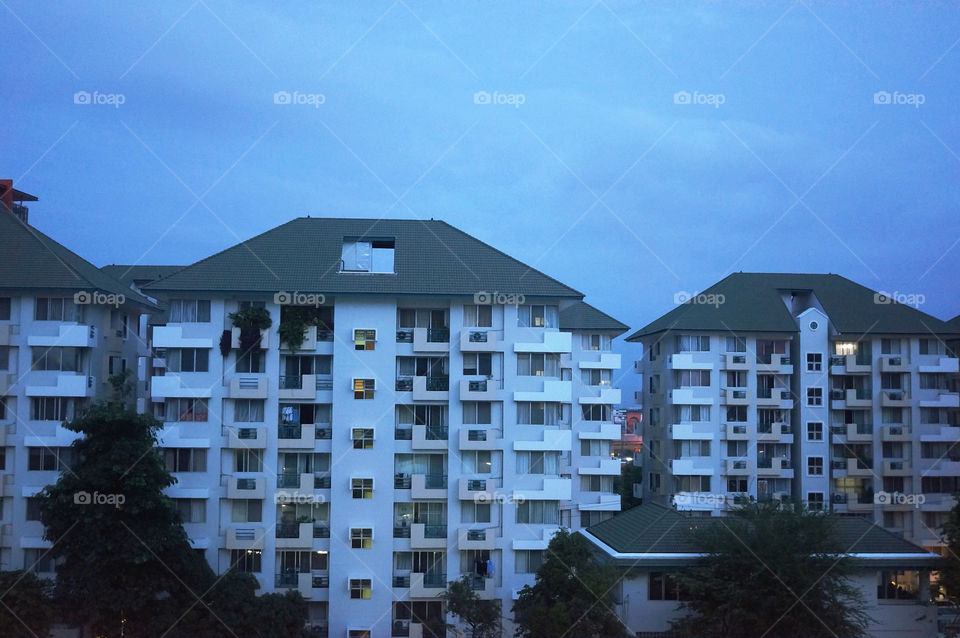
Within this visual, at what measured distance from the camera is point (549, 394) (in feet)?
94.7

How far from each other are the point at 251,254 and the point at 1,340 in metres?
8.44

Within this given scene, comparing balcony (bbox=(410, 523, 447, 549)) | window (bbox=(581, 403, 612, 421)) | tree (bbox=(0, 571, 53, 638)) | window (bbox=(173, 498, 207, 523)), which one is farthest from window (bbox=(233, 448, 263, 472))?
window (bbox=(581, 403, 612, 421))

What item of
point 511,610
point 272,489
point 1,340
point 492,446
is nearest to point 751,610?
point 511,610

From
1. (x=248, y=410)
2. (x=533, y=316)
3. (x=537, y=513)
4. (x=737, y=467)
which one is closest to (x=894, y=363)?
(x=737, y=467)

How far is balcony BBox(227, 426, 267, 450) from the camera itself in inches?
1095

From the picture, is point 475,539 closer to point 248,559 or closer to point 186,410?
point 248,559

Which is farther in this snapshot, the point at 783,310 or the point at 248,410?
the point at 783,310

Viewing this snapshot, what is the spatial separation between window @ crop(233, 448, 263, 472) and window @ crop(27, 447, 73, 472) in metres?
5.26

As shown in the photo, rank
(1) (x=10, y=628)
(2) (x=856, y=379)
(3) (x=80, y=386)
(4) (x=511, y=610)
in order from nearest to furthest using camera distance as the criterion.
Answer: (1) (x=10, y=628) < (4) (x=511, y=610) < (3) (x=80, y=386) < (2) (x=856, y=379)

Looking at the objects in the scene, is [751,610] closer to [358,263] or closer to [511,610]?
[511,610]

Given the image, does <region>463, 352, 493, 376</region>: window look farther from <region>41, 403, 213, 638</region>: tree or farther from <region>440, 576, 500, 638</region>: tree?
<region>41, 403, 213, 638</region>: tree

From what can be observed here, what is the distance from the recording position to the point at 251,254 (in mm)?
29359

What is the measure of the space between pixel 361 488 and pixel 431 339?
557 cm

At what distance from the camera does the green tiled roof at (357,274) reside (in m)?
28.2
